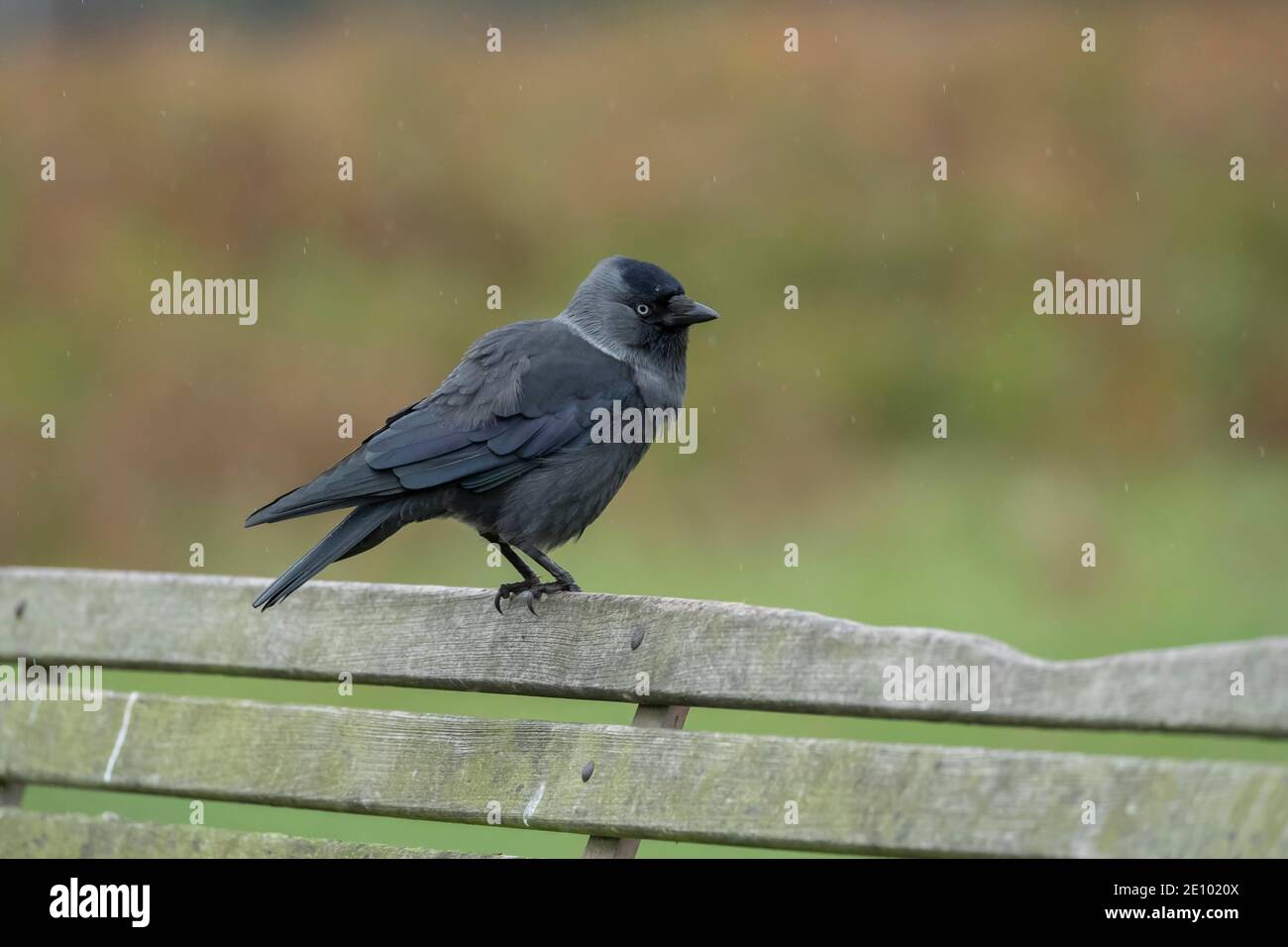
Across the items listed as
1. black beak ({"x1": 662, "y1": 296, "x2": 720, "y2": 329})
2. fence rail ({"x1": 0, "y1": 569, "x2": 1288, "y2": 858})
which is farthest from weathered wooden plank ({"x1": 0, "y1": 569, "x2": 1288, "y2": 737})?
black beak ({"x1": 662, "y1": 296, "x2": 720, "y2": 329})

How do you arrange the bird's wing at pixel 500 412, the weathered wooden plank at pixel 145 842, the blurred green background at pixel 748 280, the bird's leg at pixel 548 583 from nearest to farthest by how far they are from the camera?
the weathered wooden plank at pixel 145 842 → the bird's leg at pixel 548 583 → the bird's wing at pixel 500 412 → the blurred green background at pixel 748 280

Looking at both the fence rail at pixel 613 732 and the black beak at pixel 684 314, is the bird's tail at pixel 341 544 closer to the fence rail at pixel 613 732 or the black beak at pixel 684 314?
the fence rail at pixel 613 732

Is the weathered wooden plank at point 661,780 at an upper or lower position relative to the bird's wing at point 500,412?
lower

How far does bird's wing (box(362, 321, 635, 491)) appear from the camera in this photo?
5.21 meters

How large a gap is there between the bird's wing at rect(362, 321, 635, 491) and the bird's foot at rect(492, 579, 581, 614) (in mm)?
406

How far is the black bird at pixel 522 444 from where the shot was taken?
507cm

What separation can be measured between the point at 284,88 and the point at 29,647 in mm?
11888

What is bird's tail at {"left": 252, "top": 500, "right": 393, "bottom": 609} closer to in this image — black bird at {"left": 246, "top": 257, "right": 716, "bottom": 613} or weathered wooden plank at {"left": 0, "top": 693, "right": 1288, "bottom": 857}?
black bird at {"left": 246, "top": 257, "right": 716, "bottom": 613}

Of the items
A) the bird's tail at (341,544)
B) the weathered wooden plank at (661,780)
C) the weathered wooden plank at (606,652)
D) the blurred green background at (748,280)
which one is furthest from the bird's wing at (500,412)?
the blurred green background at (748,280)

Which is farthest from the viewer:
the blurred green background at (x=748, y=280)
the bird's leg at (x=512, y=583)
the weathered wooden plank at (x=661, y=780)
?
the blurred green background at (x=748, y=280)

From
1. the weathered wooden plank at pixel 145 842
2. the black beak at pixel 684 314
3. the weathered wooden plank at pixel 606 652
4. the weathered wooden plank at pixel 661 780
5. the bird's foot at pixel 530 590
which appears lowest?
the weathered wooden plank at pixel 145 842

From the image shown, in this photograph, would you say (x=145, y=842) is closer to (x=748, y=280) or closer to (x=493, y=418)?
(x=493, y=418)

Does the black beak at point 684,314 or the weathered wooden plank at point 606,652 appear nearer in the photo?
the weathered wooden plank at point 606,652

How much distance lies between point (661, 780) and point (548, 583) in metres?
1.45
